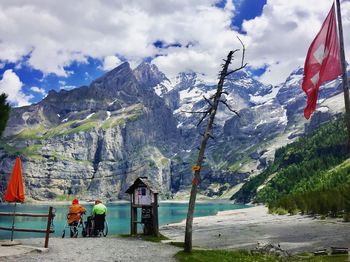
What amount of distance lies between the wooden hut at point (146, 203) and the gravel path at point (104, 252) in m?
4.92

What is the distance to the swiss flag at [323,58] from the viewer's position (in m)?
18.1

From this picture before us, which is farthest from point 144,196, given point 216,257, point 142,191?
point 216,257

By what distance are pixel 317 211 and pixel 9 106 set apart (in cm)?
4996

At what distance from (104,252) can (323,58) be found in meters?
16.8

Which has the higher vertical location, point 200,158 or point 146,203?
point 200,158

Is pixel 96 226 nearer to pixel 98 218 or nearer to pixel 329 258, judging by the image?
pixel 98 218

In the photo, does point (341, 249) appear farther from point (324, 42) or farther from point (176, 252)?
point (324, 42)

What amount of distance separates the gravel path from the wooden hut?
4919 mm

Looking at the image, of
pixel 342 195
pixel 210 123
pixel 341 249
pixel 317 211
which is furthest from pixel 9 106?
pixel 317 211

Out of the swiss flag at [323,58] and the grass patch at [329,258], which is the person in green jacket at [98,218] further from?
the swiss flag at [323,58]

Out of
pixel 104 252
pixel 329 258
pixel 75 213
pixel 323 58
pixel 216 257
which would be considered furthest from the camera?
pixel 75 213

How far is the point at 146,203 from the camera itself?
36.1 metres

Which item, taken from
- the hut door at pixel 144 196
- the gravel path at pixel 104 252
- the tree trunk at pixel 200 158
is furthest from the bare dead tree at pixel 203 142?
the hut door at pixel 144 196

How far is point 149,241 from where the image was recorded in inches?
1287
